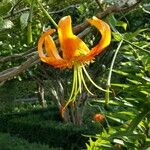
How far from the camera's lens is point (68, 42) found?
36.2 inches

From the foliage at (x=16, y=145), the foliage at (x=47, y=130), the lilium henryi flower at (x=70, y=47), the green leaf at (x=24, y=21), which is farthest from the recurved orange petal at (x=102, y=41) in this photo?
the foliage at (x=47, y=130)

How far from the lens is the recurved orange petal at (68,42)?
88 centimetres

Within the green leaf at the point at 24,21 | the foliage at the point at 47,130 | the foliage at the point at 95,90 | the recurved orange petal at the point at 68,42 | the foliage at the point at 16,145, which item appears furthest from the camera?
the foliage at the point at 47,130

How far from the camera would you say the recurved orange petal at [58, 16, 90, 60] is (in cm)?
88

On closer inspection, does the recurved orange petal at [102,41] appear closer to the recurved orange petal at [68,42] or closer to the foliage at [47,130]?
the recurved orange petal at [68,42]

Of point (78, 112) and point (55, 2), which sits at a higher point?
point (55, 2)

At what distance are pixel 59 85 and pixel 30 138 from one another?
4.61 ft

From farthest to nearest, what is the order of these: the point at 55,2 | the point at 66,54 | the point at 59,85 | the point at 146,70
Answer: the point at 59,85 < the point at 146,70 < the point at 55,2 < the point at 66,54

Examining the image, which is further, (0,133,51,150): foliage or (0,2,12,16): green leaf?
(0,133,51,150): foliage

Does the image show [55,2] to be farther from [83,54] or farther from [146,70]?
[83,54]

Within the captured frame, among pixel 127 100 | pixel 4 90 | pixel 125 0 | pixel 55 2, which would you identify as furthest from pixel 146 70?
pixel 4 90

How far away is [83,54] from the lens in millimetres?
980

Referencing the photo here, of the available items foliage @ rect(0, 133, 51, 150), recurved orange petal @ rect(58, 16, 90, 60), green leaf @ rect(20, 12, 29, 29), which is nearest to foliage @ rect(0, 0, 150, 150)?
green leaf @ rect(20, 12, 29, 29)

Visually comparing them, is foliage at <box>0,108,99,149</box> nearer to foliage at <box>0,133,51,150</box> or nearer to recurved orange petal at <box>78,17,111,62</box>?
foliage at <box>0,133,51,150</box>
